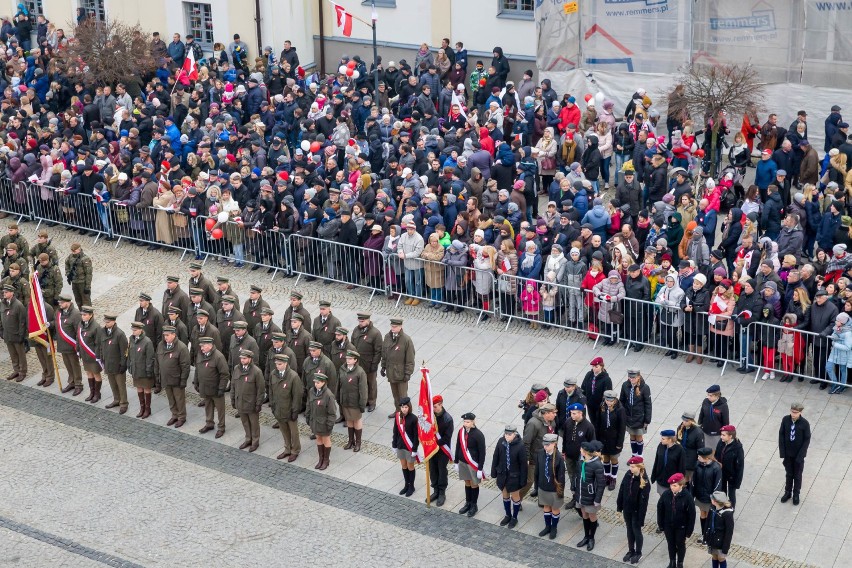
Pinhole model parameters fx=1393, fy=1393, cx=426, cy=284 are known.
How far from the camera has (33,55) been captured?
35.0m

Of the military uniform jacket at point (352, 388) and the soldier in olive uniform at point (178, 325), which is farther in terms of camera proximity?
the soldier in olive uniform at point (178, 325)

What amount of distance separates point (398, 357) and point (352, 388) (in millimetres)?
1103

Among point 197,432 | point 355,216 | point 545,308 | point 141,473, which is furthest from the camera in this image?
point 355,216

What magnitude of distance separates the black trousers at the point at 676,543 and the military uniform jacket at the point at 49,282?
11.5m

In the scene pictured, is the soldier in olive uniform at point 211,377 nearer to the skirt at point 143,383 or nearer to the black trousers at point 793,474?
the skirt at point 143,383

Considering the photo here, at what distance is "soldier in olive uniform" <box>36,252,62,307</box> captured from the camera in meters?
22.5

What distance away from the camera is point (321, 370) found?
60.4 ft

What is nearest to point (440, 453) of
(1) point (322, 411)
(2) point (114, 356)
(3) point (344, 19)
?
(1) point (322, 411)

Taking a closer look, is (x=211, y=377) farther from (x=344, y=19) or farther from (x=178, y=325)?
(x=344, y=19)

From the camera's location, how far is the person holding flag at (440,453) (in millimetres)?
16938

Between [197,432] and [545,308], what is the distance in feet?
18.8

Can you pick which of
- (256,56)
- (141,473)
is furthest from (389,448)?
(256,56)

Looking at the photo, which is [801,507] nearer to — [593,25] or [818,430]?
[818,430]

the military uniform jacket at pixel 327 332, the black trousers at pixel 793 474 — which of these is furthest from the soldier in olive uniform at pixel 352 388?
the black trousers at pixel 793 474
